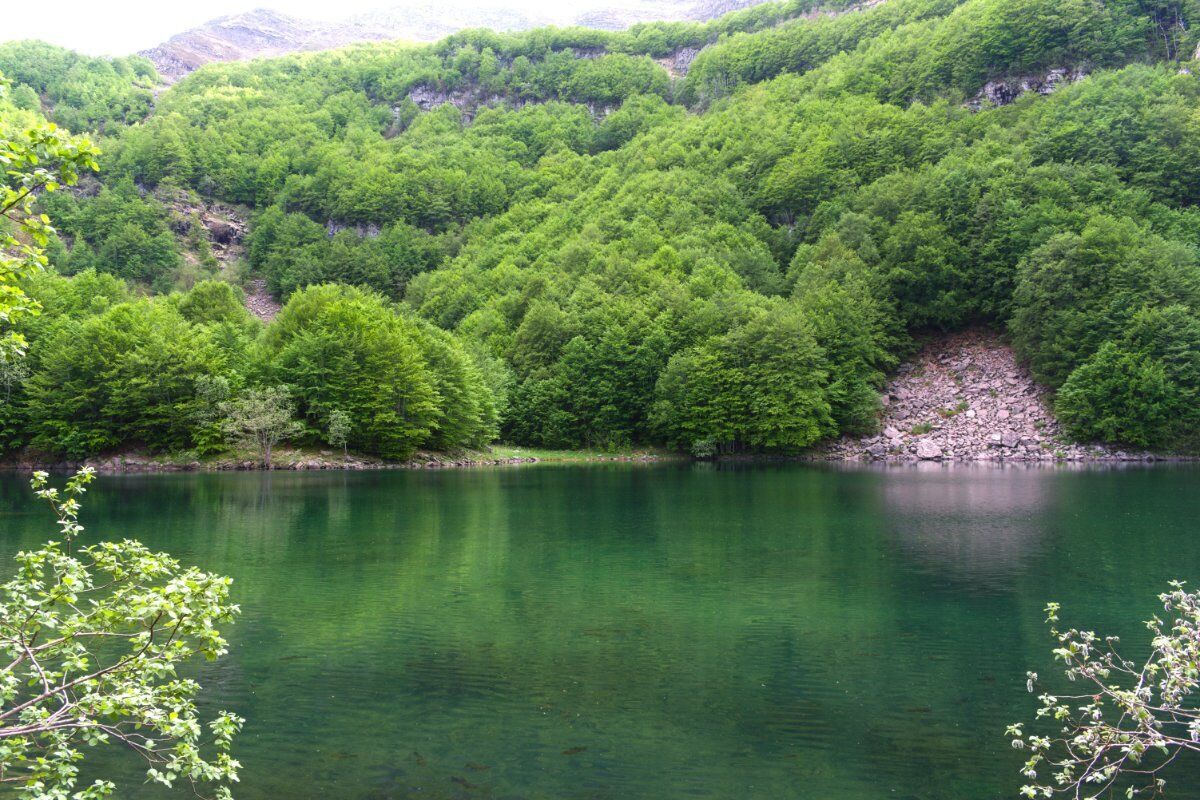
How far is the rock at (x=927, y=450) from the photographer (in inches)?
3585

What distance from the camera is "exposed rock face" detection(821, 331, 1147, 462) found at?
89.0m

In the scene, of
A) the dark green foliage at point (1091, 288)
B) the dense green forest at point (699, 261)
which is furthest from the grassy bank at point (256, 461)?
the dark green foliage at point (1091, 288)

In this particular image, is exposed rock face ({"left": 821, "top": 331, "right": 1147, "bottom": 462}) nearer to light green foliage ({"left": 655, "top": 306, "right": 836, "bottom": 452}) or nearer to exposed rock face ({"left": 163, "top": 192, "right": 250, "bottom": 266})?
light green foliage ({"left": 655, "top": 306, "right": 836, "bottom": 452})

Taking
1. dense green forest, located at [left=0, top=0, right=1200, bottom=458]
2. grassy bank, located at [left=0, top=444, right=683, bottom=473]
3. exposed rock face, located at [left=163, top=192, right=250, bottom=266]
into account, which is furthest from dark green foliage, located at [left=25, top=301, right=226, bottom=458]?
exposed rock face, located at [left=163, top=192, right=250, bottom=266]

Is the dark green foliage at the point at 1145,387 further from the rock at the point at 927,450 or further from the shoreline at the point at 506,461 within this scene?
the rock at the point at 927,450

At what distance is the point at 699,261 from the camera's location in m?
120

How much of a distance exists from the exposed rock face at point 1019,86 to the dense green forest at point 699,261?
107 centimetres

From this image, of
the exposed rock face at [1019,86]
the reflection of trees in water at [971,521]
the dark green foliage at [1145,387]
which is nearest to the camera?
the reflection of trees in water at [971,521]

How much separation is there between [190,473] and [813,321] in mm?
69551

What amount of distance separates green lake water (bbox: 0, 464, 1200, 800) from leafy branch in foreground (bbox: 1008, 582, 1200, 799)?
34.4 inches

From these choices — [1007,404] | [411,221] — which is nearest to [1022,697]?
[1007,404]

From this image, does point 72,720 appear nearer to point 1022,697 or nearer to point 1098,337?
point 1022,697

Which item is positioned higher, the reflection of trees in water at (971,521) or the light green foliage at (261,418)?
the light green foliage at (261,418)

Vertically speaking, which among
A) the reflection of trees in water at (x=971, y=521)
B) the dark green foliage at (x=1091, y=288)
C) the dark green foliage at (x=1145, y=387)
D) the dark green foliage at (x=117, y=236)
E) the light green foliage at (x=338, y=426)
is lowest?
the reflection of trees in water at (x=971, y=521)
